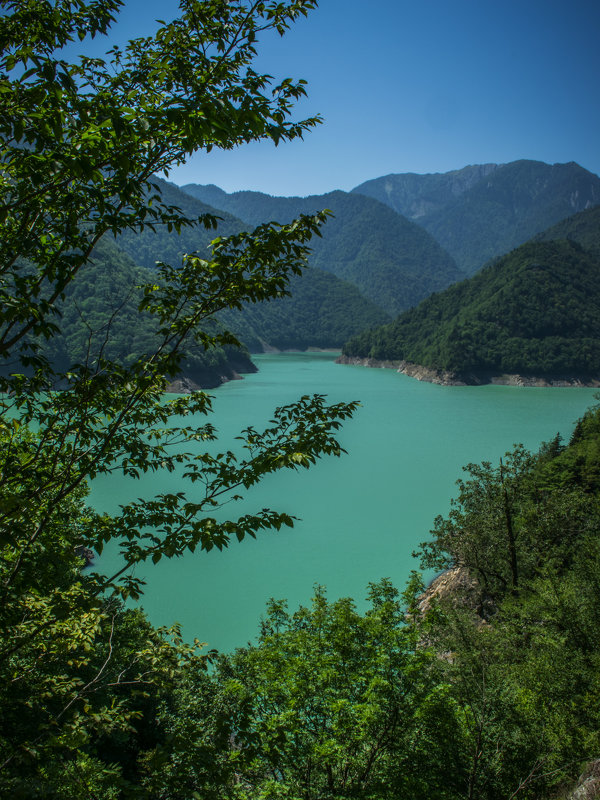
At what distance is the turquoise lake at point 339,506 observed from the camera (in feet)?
48.7

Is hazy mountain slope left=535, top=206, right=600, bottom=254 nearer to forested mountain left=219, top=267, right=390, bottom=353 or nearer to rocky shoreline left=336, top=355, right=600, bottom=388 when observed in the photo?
forested mountain left=219, top=267, right=390, bottom=353

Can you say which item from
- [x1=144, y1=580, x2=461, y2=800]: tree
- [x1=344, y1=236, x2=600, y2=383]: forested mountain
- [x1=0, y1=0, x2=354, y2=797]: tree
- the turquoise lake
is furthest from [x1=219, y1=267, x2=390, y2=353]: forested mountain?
[x1=0, y1=0, x2=354, y2=797]: tree

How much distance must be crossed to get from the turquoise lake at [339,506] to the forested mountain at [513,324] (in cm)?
2690

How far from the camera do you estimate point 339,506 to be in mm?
23250

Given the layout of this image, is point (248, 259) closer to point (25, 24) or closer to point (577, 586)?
point (25, 24)

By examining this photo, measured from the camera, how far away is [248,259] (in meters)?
2.87

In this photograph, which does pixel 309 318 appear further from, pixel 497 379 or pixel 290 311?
pixel 497 379

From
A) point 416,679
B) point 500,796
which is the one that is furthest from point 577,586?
point 416,679

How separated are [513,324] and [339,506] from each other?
7768cm

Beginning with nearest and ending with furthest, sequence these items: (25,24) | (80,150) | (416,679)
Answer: (80,150) → (25,24) → (416,679)

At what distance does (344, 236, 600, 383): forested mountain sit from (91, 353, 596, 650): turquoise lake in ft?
88.3

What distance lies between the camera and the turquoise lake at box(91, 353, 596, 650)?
48.7ft

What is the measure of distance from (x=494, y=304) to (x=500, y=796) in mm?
98882

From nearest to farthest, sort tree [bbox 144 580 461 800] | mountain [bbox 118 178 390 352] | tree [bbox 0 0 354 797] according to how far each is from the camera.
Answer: tree [bbox 0 0 354 797]
tree [bbox 144 580 461 800]
mountain [bbox 118 178 390 352]
